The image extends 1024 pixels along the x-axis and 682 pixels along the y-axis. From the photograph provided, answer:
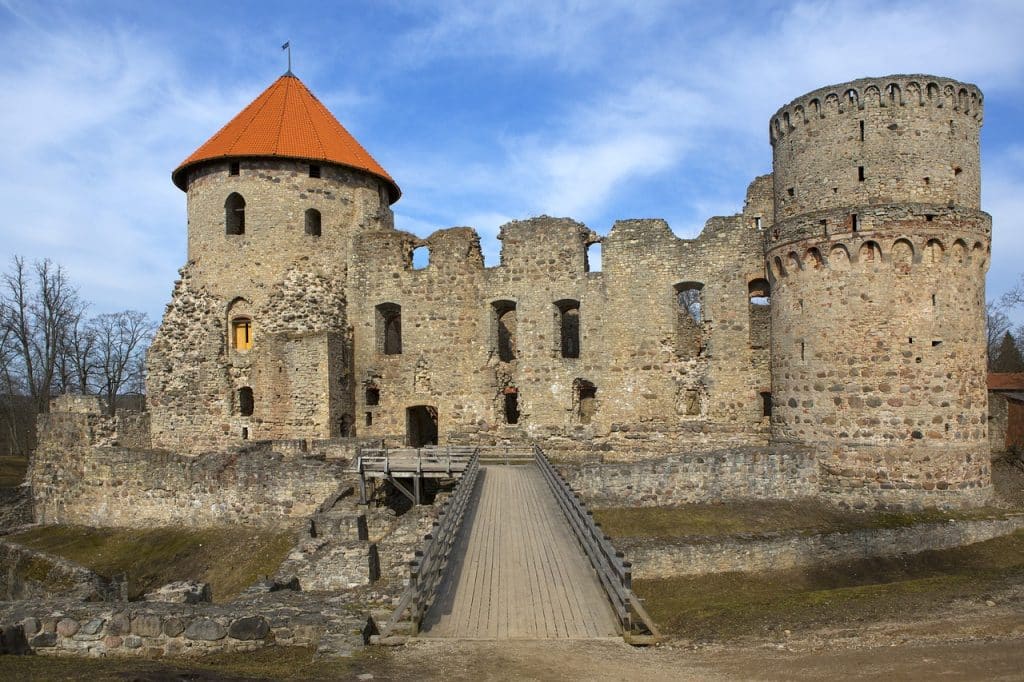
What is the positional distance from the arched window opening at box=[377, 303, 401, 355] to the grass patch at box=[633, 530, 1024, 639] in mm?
13891

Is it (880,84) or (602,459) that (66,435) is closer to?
(602,459)

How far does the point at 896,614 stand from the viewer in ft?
30.7

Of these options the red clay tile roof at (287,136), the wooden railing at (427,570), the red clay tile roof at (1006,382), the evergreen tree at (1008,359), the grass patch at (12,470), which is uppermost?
the red clay tile roof at (287,136)

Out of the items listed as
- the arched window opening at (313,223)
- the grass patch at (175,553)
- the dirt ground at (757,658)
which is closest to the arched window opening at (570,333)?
the arched window opening at (313,223)

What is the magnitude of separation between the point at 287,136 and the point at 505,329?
29.9 feet

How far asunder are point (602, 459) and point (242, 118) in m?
15.4

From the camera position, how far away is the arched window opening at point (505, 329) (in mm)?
24547

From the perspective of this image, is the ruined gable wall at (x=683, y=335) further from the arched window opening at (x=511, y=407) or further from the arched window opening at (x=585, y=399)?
the arched window opening at (x=511, y=407)

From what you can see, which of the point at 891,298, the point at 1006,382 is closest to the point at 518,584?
the point at 891,298

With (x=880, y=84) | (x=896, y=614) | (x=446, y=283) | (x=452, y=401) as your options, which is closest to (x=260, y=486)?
(x=452, y=401)

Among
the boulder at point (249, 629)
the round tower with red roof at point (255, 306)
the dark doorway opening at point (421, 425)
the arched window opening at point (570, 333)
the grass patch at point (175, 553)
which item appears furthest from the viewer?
the arched window opening at point (570, 333)

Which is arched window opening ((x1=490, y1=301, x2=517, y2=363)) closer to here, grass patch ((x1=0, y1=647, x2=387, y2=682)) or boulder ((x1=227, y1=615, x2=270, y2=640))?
boulder ((x1=227, y1=615, x2=270, y2=640))

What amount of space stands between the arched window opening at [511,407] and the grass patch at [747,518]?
743 centimetres

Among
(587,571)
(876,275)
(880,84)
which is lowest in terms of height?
(587,571)
